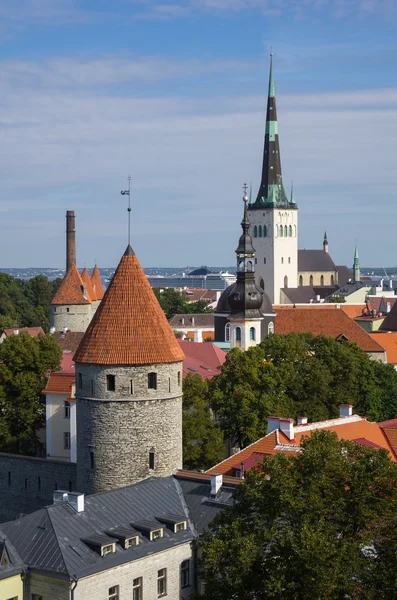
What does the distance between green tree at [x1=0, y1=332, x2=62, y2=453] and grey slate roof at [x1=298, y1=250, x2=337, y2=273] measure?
116 metres

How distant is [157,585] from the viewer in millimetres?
28906

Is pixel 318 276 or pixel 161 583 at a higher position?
pixel 318 276

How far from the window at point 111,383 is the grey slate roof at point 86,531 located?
11.9ft

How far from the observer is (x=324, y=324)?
257 ft

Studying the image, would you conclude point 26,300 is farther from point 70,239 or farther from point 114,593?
point 114,593

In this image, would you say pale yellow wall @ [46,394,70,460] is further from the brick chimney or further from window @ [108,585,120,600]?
the brick chimney

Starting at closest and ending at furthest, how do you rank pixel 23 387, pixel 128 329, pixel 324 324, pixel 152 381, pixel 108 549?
pixel 108 549 → pixel 152 381 → pixel 128 329 → pixel 23 387 → pixel 324 324

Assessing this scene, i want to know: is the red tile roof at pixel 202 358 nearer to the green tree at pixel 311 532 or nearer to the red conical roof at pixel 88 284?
the red conical roof at pixel 88 284

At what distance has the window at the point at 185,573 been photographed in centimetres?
2977

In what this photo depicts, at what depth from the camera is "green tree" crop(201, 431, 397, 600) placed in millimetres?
23062

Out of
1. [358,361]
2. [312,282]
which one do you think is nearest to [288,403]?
[358,361]

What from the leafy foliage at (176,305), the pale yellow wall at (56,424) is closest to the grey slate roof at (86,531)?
the pale yellow wall at (56,424)

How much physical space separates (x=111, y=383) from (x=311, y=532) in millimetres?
11934

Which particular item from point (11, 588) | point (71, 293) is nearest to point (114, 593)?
point (11, 588)
